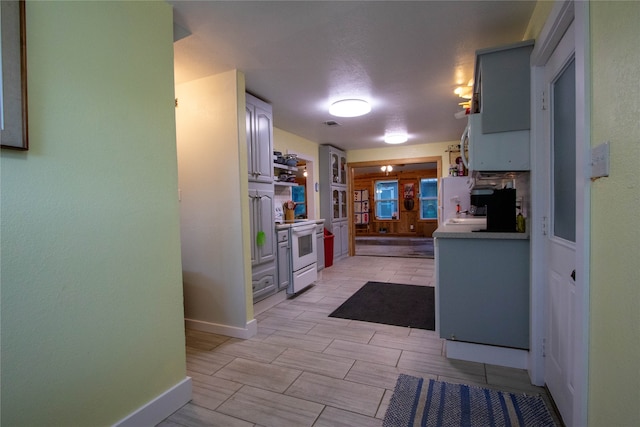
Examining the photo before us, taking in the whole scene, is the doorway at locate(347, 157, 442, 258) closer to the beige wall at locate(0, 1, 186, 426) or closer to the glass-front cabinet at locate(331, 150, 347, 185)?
the glass-front cabinet at locate(331, 150, 347, 185)

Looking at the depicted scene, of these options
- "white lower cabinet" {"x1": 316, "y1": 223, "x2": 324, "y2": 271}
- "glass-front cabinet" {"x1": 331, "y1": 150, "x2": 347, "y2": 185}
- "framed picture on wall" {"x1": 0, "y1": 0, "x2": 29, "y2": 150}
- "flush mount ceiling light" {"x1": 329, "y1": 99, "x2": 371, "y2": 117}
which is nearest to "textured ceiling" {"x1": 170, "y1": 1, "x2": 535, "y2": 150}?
"flush mount ceiling light" {"x1": 329, "y1": 99, "x2": 371, "y2": 117}

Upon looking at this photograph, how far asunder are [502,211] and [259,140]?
93.2 inches

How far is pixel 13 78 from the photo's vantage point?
1.07 m

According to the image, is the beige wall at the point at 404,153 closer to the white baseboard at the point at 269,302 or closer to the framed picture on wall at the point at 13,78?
the white baseboard at the point at 269,302

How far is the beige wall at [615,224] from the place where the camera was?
2.46 ft

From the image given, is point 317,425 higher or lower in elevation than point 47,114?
lower

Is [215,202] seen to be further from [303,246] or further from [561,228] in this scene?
[561,228]

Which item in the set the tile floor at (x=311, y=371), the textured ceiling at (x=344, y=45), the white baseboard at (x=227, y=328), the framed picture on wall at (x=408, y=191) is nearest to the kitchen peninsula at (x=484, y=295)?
the tile floor at (x=311, y=371)

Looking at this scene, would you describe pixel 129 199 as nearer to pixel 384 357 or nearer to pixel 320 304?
pixel 384 357

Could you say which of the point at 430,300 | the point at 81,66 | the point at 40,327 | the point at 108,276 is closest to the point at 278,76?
the point at 81,66

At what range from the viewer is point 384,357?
2.23 meters

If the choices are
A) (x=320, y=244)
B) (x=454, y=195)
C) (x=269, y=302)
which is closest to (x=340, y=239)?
(x=320, y=244)

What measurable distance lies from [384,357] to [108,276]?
1.86 meters

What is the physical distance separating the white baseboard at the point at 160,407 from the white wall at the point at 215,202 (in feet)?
2.89
